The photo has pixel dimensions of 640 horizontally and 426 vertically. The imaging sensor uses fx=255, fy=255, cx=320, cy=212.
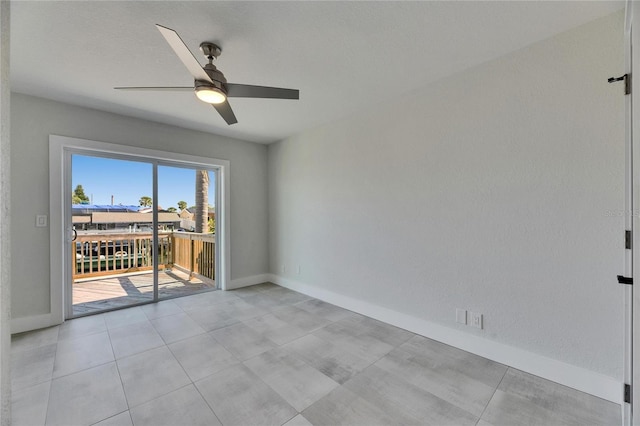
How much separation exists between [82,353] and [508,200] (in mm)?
3917

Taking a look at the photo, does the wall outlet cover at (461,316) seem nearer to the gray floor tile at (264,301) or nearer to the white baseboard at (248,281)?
the gray floor tile at (264,301)

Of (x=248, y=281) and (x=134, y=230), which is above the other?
(x=134, y=230)

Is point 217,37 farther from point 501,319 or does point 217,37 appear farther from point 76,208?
point 501,319

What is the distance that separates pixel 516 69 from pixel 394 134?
3.72 feet

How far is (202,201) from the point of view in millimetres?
4180

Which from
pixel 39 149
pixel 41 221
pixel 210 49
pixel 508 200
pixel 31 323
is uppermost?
pixel 210 49

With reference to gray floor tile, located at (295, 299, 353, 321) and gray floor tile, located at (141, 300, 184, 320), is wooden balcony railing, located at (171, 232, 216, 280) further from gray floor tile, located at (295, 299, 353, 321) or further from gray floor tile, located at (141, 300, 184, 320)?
gray floor tile, located at (295, 299, 353, 321)

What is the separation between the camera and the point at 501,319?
212 centimetres

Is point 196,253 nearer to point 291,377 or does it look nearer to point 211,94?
point 291,377

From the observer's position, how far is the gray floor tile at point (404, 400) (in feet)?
5.14

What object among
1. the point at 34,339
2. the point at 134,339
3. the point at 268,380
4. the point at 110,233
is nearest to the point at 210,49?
the point at 268,380

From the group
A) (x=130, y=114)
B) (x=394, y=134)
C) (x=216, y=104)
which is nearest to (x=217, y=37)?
(x=216, y=104)

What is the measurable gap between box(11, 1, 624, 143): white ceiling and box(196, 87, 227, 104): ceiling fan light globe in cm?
43

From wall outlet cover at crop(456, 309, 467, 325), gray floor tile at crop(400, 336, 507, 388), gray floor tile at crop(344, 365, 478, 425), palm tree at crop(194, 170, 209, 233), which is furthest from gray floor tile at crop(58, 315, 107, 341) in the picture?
wall outlet cover at crop(456, 309, 467, 325)
